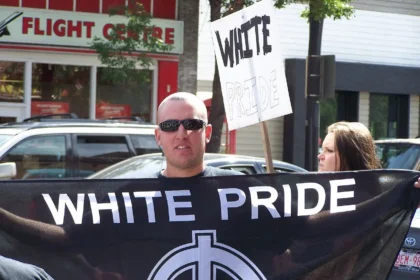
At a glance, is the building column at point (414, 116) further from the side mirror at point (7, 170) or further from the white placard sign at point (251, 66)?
the white placard sign at point (251, 66)

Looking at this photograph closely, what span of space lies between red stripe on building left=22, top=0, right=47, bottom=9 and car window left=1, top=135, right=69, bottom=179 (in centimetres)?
796

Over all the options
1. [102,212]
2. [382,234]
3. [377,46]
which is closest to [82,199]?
[102,212]

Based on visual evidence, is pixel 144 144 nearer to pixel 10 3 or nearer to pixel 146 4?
pixel 10 3

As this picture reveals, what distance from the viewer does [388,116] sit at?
77.2 feet

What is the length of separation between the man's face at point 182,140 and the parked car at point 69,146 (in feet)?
17.5

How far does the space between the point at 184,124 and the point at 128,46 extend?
12245mm

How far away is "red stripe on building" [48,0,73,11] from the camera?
17562 millimetres

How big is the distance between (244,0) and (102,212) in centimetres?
1170

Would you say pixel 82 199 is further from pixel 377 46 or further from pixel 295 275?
pixel 377 46

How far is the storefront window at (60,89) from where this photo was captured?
17.5 metres

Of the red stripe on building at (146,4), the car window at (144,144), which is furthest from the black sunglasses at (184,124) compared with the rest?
the red stripe on building at (146,4)

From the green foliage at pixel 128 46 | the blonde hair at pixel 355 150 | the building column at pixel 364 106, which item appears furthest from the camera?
the building column at pixel 364 106

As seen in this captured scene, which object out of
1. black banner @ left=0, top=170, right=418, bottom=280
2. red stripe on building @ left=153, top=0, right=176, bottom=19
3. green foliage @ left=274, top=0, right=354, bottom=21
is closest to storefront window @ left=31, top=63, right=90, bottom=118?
red stripe on building @ left=153, top=0, right=176, bottom=19

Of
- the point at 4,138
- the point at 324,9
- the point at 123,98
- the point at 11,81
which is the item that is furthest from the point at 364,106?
the point at 4,138
